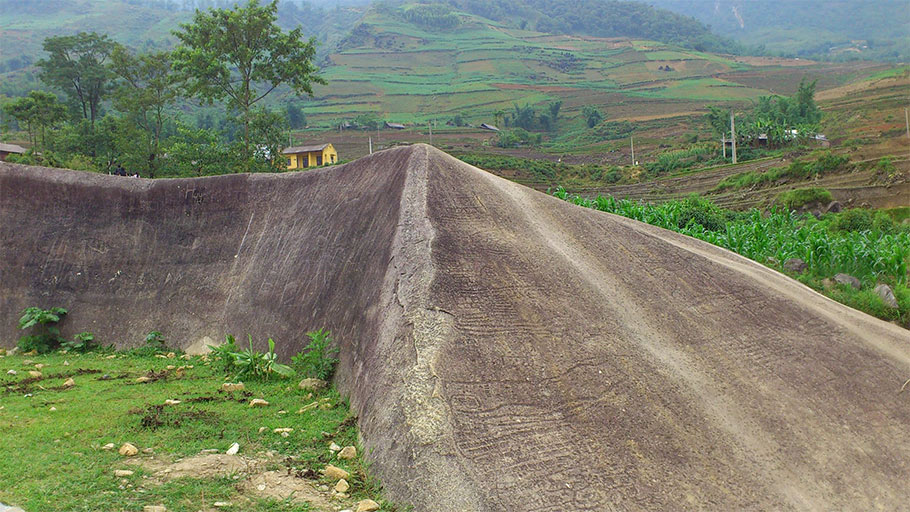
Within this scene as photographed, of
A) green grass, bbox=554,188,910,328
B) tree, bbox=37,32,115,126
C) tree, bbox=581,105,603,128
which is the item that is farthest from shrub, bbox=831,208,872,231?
tree, bbox=581,105,603,128

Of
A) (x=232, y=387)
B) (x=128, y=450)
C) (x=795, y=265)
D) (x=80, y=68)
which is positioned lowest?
(x=795, y=265)

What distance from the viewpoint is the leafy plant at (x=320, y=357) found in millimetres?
6496

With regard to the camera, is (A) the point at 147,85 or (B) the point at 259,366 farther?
(A) the point at 147,85

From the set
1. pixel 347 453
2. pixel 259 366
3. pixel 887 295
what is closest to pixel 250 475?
pixel 347 453

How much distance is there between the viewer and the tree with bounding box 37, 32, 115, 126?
140ft

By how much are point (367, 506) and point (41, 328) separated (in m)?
6.80

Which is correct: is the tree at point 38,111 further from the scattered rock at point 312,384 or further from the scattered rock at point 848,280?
the scattered rock at point 848,280

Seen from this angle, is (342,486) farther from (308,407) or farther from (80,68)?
(80,68)

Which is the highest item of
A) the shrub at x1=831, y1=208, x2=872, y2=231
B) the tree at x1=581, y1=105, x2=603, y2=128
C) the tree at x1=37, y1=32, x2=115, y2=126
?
the tree at x1=37, y1=32, x2=115, y2=126

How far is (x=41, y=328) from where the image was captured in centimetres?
910

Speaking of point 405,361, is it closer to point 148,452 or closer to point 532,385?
point 532,385

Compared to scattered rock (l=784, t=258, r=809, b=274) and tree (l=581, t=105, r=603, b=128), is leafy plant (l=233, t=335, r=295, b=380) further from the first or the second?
tree (l=581, t=105, r=603, b=128)

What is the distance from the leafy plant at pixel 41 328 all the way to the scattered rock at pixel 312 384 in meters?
4.46

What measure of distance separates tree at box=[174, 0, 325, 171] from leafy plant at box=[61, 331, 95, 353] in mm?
16114
